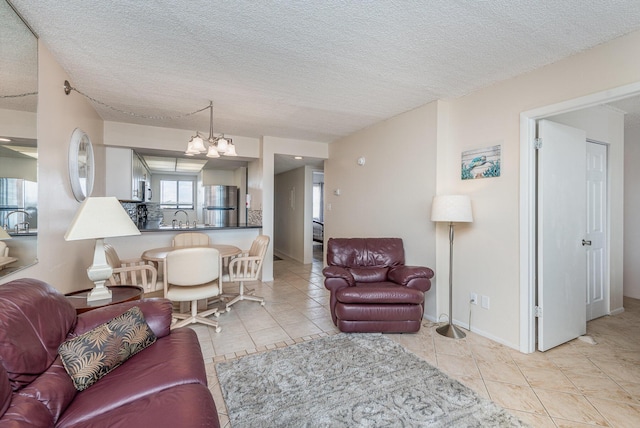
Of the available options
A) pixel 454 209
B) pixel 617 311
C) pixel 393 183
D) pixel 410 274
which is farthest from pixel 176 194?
pixel 617 311

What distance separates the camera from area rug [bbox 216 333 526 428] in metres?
1.74

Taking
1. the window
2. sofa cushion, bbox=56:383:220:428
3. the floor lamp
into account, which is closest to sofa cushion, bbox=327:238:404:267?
the floor lamp

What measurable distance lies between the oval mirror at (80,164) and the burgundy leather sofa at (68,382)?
1588 millimetres

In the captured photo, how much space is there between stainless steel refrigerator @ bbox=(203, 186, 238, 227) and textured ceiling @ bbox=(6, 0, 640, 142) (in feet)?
13.2

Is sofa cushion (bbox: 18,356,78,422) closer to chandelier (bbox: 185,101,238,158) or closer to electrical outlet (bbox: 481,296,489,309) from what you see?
chandelier (bbox: 185,101,238,158)

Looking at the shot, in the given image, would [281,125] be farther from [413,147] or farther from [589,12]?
[589,12]

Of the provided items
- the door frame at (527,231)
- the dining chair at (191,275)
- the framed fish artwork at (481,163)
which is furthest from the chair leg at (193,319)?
the framed fish artwork at (481,163)

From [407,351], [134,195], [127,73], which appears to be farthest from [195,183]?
[407,351]

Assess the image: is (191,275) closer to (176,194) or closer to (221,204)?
(221,204)

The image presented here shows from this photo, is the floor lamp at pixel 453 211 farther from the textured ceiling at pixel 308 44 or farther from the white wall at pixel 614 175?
the white wall at pixel 614 175

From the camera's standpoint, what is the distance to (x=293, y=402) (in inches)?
74.7

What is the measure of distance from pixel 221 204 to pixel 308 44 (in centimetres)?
583

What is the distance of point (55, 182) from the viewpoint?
234cm

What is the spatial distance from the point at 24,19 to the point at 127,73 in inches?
31.8
